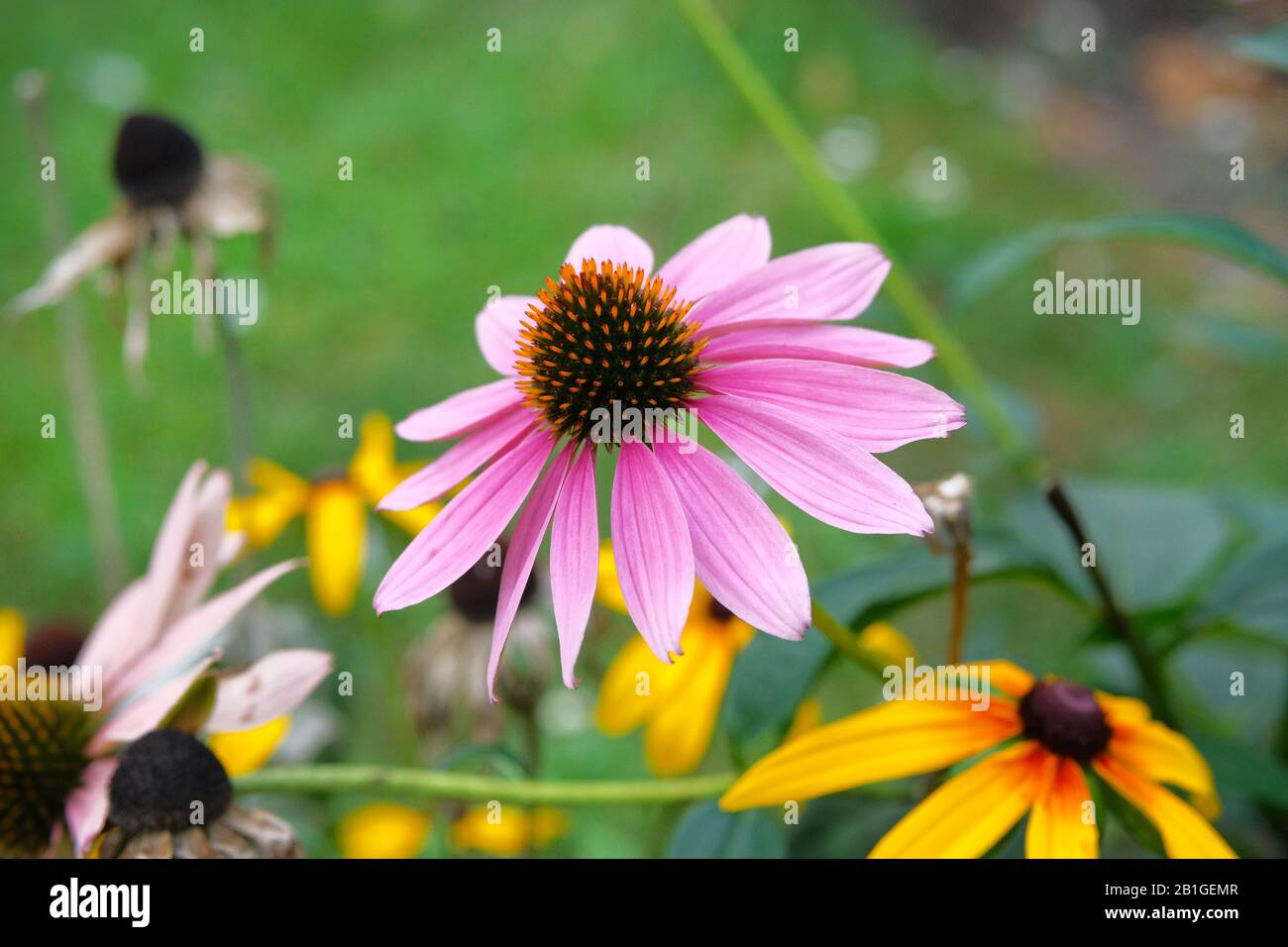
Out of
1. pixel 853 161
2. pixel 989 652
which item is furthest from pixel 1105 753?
pixel 853 161

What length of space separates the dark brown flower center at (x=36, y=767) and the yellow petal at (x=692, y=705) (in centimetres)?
33

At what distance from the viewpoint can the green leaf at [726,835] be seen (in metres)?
0.52

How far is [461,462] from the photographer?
0.51 metres

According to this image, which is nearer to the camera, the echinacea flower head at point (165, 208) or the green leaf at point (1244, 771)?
the green leaf at point (1244, 771)

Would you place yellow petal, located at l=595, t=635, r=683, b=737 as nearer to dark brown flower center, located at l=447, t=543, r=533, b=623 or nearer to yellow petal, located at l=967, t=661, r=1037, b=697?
dark brown flower center, located at l=447, t=543, r=533, b=623

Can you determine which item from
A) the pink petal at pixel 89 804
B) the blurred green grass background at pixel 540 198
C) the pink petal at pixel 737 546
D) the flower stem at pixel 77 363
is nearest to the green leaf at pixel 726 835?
the pink petal at pixel 737 546

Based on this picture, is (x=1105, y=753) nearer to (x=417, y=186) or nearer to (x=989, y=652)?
(x=989, y=652)

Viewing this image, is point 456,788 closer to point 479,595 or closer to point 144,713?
point 144,713

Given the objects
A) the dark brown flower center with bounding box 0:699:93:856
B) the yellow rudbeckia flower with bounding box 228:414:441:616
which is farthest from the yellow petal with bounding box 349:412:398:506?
the dark brown flower center with bounding box 0:699:93:856

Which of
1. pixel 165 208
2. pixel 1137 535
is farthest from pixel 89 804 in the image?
pixel 1137 535

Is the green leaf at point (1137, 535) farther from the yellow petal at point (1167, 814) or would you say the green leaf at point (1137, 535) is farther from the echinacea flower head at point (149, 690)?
the echinacea flower head at point (149, 690)

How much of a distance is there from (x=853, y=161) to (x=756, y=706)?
6.95ft

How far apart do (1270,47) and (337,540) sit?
0.67 meters
